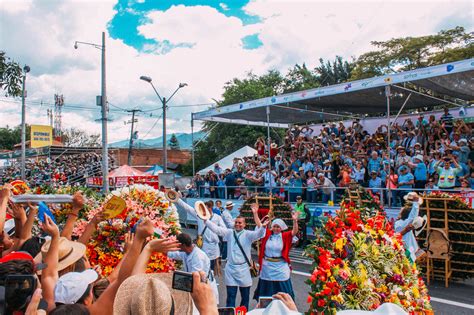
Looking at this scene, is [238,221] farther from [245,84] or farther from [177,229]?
[245,84]

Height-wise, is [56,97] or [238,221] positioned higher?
[56,97]

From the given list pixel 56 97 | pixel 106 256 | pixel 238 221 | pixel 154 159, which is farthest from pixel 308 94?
pixel 56 97

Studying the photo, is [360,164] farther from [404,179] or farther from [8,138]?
[8,138]

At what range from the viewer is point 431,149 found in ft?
46.8

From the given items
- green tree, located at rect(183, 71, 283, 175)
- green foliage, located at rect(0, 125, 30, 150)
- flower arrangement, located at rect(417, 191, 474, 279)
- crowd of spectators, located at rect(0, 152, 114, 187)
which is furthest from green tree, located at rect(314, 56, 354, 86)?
green foliage, located at rect(0, 125, 30, 150)

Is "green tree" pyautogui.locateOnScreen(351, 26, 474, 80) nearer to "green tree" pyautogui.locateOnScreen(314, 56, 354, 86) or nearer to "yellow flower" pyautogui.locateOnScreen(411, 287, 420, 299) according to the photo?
"green tree" pyautogui.locateOnScreen(314, 56, 354, 86)

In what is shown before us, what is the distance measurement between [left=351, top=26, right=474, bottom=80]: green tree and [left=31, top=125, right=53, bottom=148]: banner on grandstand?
88.8 feet

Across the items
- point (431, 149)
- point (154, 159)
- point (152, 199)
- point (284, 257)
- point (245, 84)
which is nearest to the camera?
point (152, 199)

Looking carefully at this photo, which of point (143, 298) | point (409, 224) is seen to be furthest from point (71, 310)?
point (409, 224)

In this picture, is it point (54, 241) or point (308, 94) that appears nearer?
point (54, 241)

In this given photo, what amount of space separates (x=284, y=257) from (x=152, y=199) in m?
2.19

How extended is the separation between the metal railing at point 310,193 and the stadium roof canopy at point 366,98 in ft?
8.56

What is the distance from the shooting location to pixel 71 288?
2.82 m

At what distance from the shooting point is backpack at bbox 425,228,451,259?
926 cm
